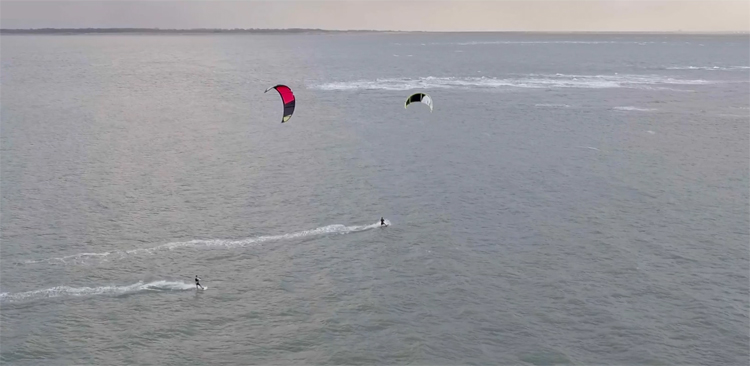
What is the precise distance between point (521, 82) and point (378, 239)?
88.1m

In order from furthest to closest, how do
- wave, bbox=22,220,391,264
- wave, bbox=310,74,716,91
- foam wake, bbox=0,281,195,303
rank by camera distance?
wave, bbox=310,74,716,91, wave, bbox=22,220,391,264, foam wake, bbox=0,281,195,303

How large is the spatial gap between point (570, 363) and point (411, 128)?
5005cm

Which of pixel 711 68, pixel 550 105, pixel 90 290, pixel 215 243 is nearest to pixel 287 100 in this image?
pixel 215 243

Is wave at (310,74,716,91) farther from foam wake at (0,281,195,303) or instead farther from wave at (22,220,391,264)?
foam wake at (0,281,195,303)

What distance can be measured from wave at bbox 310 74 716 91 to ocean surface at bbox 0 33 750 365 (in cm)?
3226

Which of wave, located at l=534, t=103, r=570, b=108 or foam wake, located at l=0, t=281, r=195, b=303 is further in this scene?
wave, located at l=534, t=103, r=570, b=108

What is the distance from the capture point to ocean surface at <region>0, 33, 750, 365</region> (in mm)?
31141

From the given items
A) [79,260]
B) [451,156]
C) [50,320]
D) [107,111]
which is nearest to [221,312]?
[50,320]

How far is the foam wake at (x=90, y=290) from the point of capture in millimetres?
34750

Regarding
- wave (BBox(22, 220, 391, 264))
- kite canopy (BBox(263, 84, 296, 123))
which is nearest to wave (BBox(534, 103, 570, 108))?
wave (BBox(22, 220, 391, 264))

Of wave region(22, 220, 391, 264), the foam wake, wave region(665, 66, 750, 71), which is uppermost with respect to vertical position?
wave region(665, 66, 750, 71)

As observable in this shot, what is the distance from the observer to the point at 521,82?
Answer: 12425cm

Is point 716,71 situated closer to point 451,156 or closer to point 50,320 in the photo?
point 451,156

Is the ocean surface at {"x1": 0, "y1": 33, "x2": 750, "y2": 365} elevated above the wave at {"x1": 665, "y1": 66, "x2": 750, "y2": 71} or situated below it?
below
